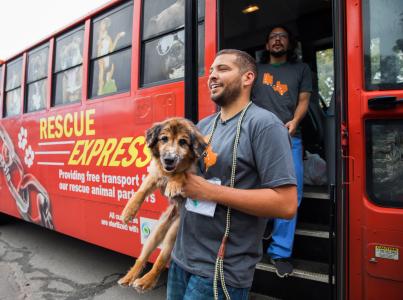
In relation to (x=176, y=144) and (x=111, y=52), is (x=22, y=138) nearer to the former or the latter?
(x=111, y=52)

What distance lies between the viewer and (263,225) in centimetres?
154

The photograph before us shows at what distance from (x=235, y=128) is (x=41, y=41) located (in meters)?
4.23

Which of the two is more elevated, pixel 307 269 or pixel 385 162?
pixel 385 162

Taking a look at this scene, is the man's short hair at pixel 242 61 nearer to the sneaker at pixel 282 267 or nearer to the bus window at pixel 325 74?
the sneaker at pixel 282 267

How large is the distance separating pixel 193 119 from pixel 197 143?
20.8 inches

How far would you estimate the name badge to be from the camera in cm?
147

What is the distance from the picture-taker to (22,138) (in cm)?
525

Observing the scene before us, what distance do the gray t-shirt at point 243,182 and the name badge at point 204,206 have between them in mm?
25

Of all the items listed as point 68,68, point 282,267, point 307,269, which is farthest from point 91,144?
point 307,269

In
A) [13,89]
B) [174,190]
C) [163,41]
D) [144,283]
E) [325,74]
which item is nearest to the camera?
[174,190]

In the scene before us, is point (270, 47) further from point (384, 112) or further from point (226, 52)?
point (226, 52)

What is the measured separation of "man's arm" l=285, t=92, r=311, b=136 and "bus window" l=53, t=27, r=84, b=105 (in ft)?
8.09

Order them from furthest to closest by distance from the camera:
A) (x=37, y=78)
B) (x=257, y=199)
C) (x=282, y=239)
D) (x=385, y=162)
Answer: (x=37, y=78), (x=282, y=239), (x=385, y=162), (x=257, y=199)

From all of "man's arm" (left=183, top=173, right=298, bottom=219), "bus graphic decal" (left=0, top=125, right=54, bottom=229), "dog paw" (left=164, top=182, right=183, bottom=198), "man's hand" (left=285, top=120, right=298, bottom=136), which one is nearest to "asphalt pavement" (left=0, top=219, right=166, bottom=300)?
"bus graphic decal" (left=0, top=125, right=54, bottom=229)
